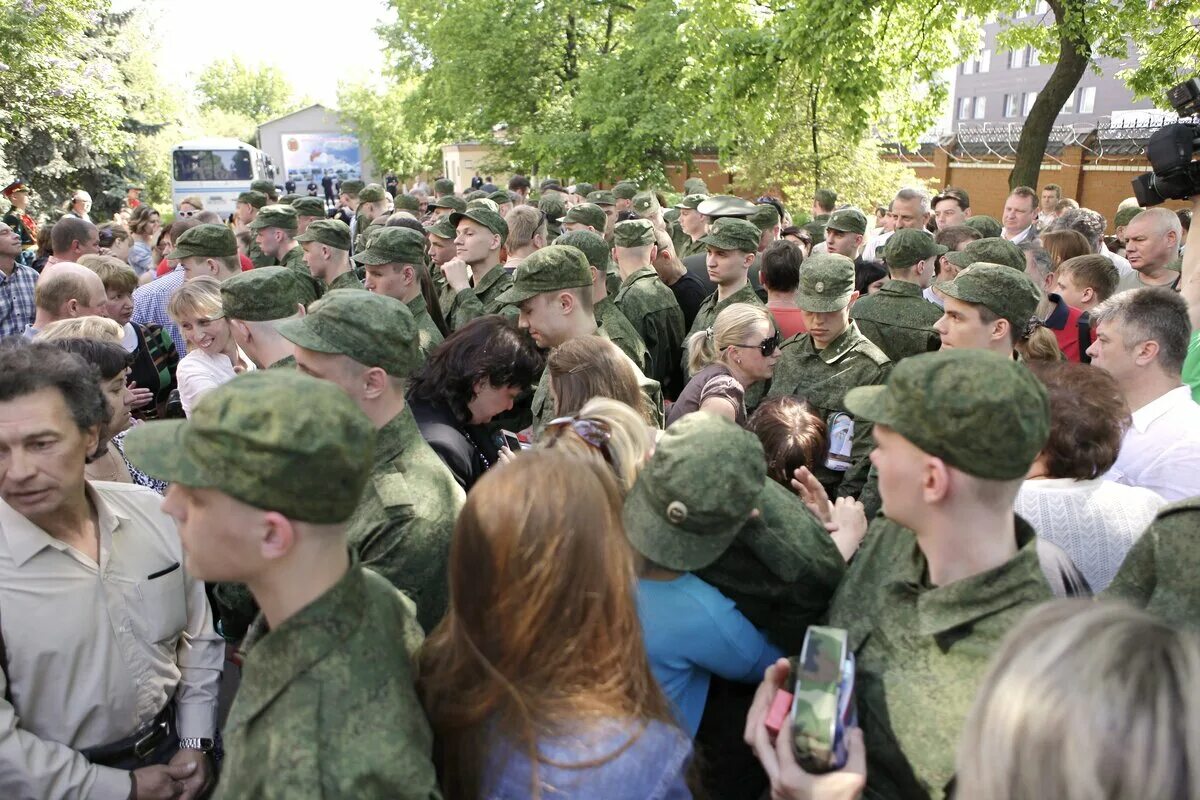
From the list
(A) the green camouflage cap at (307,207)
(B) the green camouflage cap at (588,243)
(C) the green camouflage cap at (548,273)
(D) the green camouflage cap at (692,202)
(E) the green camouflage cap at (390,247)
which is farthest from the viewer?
(D) the green camouflage cap at (692,202)

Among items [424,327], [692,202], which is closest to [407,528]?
[424,327]

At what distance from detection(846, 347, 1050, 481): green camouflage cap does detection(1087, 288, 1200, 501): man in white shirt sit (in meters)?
1.61

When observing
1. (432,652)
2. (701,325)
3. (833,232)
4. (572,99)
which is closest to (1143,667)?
(432,652)

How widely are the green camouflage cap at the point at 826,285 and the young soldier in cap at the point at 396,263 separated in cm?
237

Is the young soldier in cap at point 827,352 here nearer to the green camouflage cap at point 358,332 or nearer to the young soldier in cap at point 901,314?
the young soldier in cap at point 901,314

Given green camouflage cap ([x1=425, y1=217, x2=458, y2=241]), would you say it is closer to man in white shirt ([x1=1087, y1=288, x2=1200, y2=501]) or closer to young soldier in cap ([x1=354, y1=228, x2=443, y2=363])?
young soldier in cap ([x1=354, y1=228, x2=443, y2=363])

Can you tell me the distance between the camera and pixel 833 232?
7.65 meters

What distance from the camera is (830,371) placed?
14.4 feet

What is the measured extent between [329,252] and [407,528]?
463 cm

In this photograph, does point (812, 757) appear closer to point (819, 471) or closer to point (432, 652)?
point (432, 652)

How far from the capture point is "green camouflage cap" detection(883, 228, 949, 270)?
5535 mm

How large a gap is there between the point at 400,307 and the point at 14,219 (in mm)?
11647

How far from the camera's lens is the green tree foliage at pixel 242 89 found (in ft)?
305

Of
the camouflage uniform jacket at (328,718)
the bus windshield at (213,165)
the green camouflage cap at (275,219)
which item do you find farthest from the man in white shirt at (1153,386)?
the bus windshield at (213,165)
